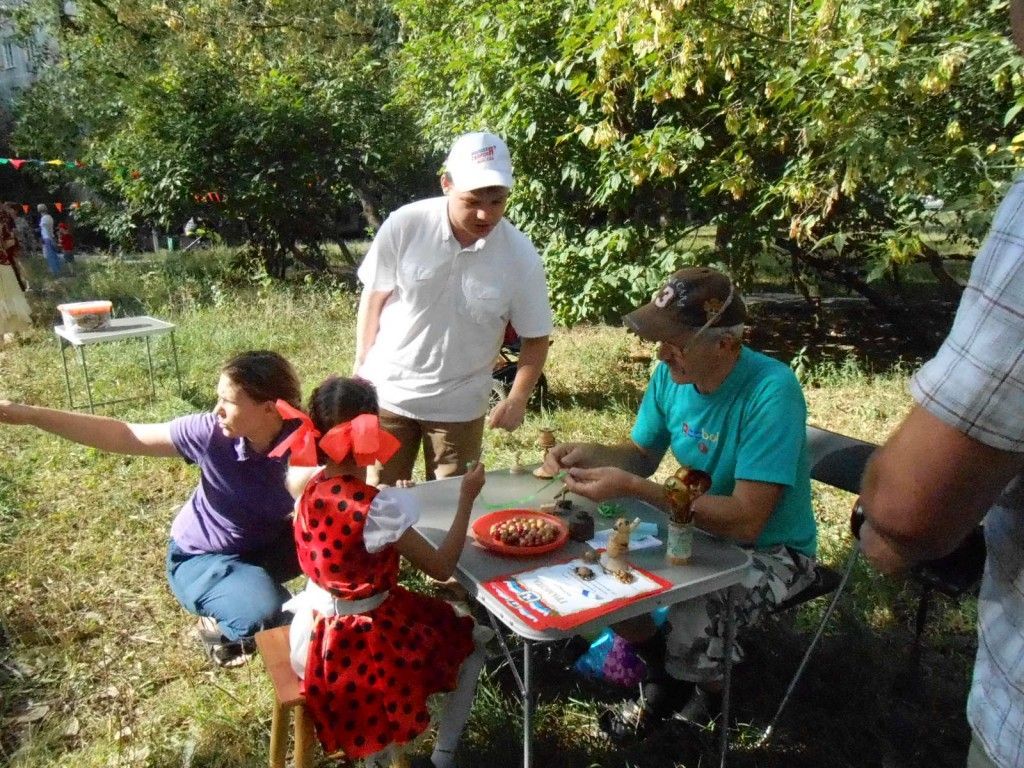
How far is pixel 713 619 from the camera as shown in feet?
7.61

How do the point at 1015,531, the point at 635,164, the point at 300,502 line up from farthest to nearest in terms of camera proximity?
the point at 635,164 → the point at 300,502 → the point at 1015,531

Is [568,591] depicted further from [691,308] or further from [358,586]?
[691,308]

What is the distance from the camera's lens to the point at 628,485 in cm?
218

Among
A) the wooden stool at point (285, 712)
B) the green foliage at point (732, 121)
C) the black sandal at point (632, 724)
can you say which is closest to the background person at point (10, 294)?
the green foliage at point (732, 121)

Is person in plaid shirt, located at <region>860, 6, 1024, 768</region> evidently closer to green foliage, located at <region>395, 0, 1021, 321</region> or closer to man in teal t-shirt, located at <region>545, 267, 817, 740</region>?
man in teal t-shirt, located at <region>545, 267, 817, 740</region>

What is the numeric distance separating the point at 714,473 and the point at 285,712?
144cm

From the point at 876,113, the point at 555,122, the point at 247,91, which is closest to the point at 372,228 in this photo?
the point at 247,91

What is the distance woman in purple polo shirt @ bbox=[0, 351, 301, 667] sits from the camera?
2678 mm

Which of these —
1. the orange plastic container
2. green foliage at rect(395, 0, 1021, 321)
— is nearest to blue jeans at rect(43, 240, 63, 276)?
green foliage at rect(395, 0, 1021, 321)

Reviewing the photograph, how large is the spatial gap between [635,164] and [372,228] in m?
7.11

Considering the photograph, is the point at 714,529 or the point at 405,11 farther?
the point at 405,11

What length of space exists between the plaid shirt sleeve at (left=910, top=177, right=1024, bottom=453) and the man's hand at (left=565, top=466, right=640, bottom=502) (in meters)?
1.37

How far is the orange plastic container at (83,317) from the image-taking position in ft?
18.6

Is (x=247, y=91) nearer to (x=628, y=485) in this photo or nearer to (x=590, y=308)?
(x=590, y=308)
